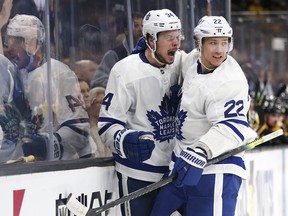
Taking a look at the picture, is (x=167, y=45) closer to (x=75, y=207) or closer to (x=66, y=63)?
(x=66, y=63)

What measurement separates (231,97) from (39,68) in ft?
2.84

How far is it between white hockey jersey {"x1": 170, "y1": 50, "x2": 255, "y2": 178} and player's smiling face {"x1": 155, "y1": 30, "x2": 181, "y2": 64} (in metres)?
0.13

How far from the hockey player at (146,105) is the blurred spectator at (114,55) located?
314 millimetres

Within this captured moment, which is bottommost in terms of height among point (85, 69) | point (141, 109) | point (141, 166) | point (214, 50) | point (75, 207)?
point (75, 207)

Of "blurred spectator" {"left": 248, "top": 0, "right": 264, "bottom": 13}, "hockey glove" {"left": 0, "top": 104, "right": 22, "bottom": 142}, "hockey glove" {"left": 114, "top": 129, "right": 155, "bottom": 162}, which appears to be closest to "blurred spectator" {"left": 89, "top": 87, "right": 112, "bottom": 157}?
"hockey glove" {"left": 114, "top": 129, "right": 155, "bottom": 162}

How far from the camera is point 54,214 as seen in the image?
4.33 m

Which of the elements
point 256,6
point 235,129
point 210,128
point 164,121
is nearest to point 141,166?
point 164,121

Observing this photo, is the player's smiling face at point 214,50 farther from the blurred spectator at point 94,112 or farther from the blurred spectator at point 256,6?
the blurred spectator at point 256,6

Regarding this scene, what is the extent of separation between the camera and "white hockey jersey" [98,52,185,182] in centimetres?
458

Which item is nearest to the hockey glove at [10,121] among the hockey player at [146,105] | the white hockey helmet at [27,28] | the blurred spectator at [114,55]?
the white hockey helmet at [27,28]

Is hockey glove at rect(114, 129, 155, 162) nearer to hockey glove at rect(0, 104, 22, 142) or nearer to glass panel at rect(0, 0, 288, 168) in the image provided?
glass panel at rect(0, 0, 288, 168)

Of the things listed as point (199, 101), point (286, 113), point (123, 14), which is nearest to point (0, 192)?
point (199, 101)

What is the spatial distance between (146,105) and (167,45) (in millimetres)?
293

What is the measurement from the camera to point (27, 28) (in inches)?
175
